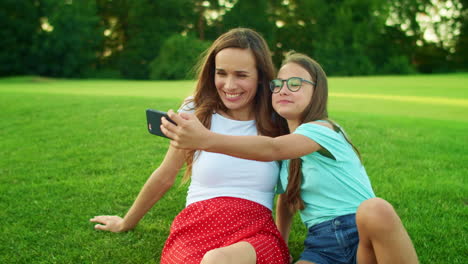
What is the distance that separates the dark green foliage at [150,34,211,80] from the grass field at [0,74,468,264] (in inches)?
1035

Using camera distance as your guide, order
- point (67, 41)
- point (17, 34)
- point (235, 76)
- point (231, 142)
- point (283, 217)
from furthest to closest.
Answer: point (67, 41) < point (17, 34) < point (283, 217) < point (235, 76) < point (231, 142)

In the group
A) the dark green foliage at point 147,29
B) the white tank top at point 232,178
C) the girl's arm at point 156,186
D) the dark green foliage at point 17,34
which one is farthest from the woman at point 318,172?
the dark green foliage at point 147,29

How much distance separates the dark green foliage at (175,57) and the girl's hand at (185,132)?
3273cm

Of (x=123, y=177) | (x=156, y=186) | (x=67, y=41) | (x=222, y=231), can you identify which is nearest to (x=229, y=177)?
(x=222, y=231)

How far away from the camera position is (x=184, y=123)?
5.18ft

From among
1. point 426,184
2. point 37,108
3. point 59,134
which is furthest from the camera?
point 37,108

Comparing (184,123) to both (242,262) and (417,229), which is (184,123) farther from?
(417,229)

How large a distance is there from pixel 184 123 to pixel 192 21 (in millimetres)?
39580

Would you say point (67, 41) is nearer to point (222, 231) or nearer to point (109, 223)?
point (109, 223)

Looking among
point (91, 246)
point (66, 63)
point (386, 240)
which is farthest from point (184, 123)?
point (66, 63)

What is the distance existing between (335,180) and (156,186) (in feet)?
3.59

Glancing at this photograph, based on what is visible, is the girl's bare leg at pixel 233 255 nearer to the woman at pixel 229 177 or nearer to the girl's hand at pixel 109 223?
the woman at pixel 229 177

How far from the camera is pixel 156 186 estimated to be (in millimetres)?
2584

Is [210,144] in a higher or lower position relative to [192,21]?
lower
